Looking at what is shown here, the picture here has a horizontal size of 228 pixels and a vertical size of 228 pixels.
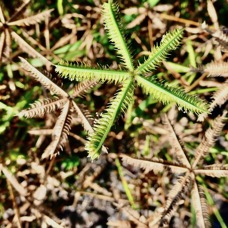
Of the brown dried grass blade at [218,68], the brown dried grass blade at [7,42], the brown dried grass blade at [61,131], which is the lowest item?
the brown dried grass blade at [61,131]

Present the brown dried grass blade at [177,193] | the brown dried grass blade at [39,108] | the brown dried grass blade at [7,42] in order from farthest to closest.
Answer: the brown dried grass blade at [7,42], the brown dried grass blade at [177,193], the brown dried grass blade at [39,108]

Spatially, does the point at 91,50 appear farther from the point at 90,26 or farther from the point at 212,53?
the point at 212,53

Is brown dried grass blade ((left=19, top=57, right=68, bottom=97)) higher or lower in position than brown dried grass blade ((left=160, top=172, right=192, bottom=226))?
higher

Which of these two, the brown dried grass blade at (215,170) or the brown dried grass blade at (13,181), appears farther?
the brown dried grass blade at (13,181)

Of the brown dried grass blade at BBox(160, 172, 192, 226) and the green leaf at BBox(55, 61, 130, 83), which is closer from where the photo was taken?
the green leaf at BBox(55, 61, 130, 83)

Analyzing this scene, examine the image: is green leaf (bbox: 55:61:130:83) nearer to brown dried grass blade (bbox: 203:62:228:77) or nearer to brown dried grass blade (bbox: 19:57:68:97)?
brown dried grass blade (bbox: 19:57:68:97)

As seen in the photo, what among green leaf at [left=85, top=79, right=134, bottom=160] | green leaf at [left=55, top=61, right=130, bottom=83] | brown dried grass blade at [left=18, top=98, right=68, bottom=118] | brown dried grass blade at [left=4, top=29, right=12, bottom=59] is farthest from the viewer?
brown dried grass blade at [left=4, top=29, right=12, bottom=59]

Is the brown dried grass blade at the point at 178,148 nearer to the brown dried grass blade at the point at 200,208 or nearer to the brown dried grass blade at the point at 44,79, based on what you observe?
the brown dried grass blade at the point at 200,208

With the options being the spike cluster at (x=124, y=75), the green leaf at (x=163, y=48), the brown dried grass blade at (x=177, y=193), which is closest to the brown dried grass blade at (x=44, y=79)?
the spike cluster at (x=124, y=75)

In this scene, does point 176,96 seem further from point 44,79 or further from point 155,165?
point 44,79

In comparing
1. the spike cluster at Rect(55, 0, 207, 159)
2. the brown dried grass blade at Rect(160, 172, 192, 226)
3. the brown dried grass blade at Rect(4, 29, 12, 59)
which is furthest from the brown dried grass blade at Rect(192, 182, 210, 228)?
the brown dried grass blade at Rect(4, 29, 12, 59)

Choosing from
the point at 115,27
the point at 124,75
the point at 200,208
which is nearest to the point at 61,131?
the point at 124,75

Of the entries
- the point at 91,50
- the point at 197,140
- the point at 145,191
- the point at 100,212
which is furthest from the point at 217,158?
the point at 91,50
